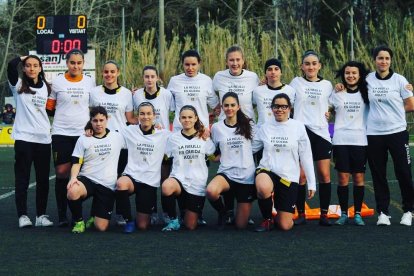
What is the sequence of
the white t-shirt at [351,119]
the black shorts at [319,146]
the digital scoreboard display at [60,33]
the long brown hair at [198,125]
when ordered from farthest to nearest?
the digital scoreboard display at [60,33] → the black shorts at [319,146] → the white t-shirt at [351,119] → the long brown hair at [198,125]

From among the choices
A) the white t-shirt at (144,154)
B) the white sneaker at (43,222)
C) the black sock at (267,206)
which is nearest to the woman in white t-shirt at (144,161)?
the white t-shirt at (144,154)

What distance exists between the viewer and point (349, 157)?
955 centimetres

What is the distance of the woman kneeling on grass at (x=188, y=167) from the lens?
9305mm

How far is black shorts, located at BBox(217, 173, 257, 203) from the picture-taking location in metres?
9.38

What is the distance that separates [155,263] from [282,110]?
2542 millimetres

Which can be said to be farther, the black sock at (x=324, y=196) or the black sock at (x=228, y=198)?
the black sock at (x=324, y=196)

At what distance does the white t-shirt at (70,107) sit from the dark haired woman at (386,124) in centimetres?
292

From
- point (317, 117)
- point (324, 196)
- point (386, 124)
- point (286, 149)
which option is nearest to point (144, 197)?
point (286, 149)

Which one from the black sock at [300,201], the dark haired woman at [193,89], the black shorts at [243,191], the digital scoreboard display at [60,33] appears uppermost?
the digital scoreboard display at [60,33]

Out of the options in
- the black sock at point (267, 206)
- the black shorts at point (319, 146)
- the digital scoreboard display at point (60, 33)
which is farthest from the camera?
the digital scoreboard display at point (60, 33)

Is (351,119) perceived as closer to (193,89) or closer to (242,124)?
(242,124)

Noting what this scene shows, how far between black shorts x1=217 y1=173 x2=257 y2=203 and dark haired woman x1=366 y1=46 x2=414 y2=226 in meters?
1.26

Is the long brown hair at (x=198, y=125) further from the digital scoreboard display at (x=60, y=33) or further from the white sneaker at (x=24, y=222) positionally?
the digital scoreboard display at (x=60, y=33)

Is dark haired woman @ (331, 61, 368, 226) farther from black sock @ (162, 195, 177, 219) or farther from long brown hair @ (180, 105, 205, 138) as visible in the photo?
black sock @ (162, 195, 177, 219)
